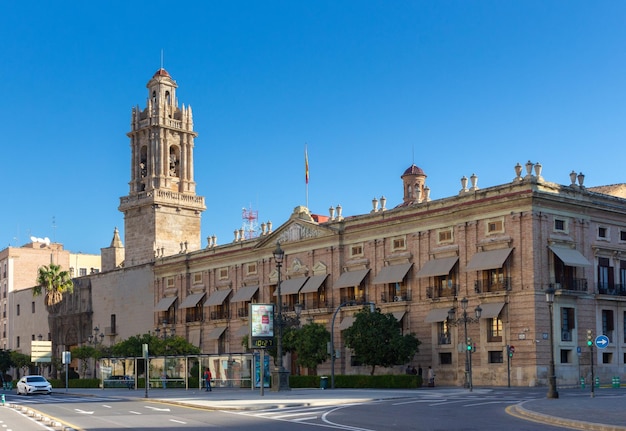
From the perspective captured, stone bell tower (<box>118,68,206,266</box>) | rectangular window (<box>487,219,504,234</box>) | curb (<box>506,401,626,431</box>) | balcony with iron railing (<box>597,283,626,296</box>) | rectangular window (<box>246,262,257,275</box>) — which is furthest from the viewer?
stone bell tower (<box>118,68,206,266</box>)

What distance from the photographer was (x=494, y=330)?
59.0 metres

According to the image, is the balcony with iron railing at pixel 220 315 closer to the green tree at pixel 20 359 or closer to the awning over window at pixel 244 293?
the awning over window at pixel 244 293

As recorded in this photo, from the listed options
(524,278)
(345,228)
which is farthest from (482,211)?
(345,228)

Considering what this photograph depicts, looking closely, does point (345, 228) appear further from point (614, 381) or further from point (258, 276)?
point (614, 381)

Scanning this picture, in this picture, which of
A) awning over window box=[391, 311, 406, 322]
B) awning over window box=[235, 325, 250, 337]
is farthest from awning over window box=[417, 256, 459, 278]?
awning over window box=[235, 325, 250, 337]

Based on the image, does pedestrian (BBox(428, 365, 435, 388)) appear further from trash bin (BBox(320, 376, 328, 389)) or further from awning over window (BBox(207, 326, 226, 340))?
awning over window (BBox(207, 326, 226, 340))

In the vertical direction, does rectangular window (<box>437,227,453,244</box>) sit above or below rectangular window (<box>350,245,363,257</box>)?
above

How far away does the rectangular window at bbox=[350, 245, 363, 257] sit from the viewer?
6962cm

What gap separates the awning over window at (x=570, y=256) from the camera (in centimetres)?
5747

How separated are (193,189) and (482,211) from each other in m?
45.0

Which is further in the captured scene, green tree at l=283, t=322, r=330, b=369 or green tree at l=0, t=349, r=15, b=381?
green tree at l=0, t=349, r=15, b=381

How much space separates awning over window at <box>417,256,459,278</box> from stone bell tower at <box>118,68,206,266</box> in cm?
3686

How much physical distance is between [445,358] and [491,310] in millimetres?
5672

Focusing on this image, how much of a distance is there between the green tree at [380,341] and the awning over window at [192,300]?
26.2 m
